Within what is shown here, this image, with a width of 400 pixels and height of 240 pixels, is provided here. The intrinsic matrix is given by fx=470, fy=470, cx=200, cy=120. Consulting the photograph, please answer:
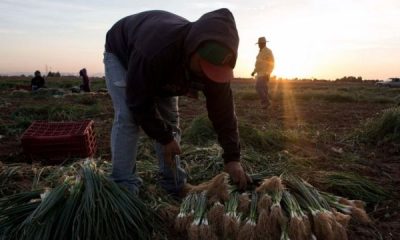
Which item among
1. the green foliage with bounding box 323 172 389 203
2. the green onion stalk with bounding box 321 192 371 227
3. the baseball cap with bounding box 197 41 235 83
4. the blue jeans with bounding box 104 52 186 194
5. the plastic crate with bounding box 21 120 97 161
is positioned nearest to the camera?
the baseball cap with bounding box 197 41 235 83

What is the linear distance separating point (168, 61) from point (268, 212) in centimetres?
106

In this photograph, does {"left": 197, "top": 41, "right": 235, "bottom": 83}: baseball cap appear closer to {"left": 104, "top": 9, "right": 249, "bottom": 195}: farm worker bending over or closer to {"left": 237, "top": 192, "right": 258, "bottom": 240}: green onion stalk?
{"left": 104, "top": 9, "right": 249, "bottom": 195}: farm worker bending over

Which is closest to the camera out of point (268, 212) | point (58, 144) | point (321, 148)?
point (268, 212)

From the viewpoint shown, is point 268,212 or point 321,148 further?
point 321,148

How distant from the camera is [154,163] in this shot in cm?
433

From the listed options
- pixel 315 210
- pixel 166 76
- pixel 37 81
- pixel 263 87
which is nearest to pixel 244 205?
pixel 315 210

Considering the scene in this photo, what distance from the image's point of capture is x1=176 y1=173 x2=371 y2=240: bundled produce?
8.72 ft

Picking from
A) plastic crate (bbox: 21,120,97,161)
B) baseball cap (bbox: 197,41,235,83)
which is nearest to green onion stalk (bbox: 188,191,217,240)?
baseball cap (bbox: 197,41,235,83)

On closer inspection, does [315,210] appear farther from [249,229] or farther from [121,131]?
[121,131]

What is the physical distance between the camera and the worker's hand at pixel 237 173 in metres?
3.06

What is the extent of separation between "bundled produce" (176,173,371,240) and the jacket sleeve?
0.18 m

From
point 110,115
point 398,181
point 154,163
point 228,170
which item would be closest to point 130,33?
point 228,170

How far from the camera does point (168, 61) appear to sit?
2529 mm

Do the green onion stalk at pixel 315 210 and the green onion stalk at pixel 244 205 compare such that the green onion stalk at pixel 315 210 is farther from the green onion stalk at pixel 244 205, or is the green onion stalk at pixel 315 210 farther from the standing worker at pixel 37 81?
the standing worker at pixel 37 81
